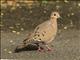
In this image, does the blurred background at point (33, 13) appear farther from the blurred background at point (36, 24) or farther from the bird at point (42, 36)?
the bird at point (42, 36)

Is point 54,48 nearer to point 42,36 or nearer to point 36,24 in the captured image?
point 42,36

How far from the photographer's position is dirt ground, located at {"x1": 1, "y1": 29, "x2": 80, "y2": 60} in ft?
25.1

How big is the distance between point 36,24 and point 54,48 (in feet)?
6.86

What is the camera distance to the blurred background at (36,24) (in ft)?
25.7

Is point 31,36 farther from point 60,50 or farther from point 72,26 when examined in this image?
point 72,26

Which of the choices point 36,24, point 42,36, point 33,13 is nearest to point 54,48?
point 42,36

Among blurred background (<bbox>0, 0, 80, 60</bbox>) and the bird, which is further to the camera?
blurred background (<bbox>0, 0, 80, 60</bbox>)

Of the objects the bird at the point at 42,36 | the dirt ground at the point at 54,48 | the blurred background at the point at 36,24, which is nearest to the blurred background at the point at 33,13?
the blurred background at the point at 36,24

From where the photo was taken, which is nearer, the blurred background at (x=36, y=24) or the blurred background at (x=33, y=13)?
the blurred background at (x=36, y=24)

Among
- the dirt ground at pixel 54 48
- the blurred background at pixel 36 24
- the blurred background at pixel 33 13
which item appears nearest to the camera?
the dirt ground at pixel 54 48

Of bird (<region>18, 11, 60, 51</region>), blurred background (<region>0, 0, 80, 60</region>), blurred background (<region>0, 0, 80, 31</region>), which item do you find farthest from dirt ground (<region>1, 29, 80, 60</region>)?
blurred background (<region>0, 0, 80, 31</region>)

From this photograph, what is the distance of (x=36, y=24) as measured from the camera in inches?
401

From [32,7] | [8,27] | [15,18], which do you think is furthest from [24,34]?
[32,7]

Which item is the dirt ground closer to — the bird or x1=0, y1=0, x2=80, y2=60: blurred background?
x1=0, y1=0, x2=80, y2=60: blurred background
